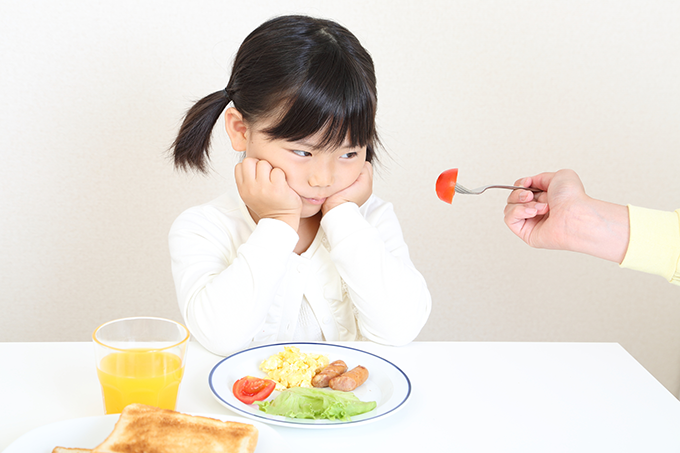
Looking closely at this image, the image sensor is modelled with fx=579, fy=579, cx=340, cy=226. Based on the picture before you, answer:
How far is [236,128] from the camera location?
3.75 ft

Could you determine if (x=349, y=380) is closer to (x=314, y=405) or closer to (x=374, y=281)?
(x=314, y=405)

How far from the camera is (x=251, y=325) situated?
3.11 feet

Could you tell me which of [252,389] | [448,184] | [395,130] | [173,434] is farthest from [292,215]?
[395,130]

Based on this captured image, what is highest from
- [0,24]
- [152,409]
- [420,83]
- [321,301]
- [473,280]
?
[0,24]

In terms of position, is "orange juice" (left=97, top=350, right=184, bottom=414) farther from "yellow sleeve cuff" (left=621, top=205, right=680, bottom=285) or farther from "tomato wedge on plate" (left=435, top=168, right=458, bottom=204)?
"yellow sleeve cuff" (left=621, top=205, right=680, bottom=285)

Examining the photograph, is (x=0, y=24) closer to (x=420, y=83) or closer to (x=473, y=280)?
(x=420, y=83)

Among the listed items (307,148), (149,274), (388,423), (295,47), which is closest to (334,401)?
(388,423)

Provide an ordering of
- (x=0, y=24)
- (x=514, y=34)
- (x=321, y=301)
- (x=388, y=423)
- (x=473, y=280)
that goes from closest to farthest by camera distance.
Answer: (x=388, y=423), (x=321, y=301), (x=0, y=24), (x=514, y=34), (x=473, y=280)

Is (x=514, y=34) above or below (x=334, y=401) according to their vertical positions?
above

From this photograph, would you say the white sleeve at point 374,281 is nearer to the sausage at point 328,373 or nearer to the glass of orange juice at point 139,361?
the sausage at point 328,373

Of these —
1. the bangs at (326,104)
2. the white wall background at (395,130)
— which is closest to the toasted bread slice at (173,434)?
the bangs at (326,104)

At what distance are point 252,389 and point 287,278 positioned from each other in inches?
16.7

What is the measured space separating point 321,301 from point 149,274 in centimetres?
98

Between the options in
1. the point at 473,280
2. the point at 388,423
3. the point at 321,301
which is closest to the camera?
the point at 388,423
